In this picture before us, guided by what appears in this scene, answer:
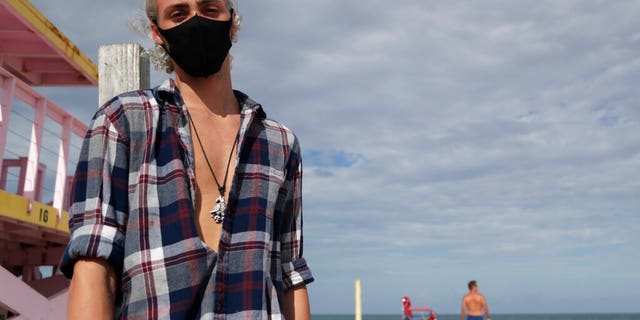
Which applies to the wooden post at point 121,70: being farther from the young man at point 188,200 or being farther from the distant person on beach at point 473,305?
the distant person on beach at point 473,305

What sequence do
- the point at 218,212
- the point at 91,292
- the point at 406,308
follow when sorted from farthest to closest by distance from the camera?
the point at 406,308 → the point at 218,212 → the point at 91,292

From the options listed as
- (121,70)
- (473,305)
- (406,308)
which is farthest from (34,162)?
(406,308)

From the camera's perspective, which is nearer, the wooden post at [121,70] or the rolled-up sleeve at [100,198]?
the rolled-up sleeve at [100,198]

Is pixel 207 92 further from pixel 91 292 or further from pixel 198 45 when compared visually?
pixel 91 292

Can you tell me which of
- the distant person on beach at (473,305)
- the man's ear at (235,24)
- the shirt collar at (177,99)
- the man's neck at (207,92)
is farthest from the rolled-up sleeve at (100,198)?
the distant person on beach at (473,305)

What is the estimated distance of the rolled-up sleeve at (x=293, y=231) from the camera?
1877 millimetres

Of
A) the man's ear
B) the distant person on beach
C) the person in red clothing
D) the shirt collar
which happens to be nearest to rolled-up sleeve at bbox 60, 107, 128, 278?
the shirt collar

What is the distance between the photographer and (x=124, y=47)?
331cm

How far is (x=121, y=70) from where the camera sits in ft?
10.7

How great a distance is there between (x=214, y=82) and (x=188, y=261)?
1.82 feet

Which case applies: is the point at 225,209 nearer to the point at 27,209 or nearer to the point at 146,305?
the point at 146,305

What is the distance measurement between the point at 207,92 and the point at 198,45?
140 millimetres

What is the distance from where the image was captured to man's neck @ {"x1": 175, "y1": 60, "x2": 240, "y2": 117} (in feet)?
5.83

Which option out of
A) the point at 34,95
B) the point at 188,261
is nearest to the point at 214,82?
the point at 188,261
